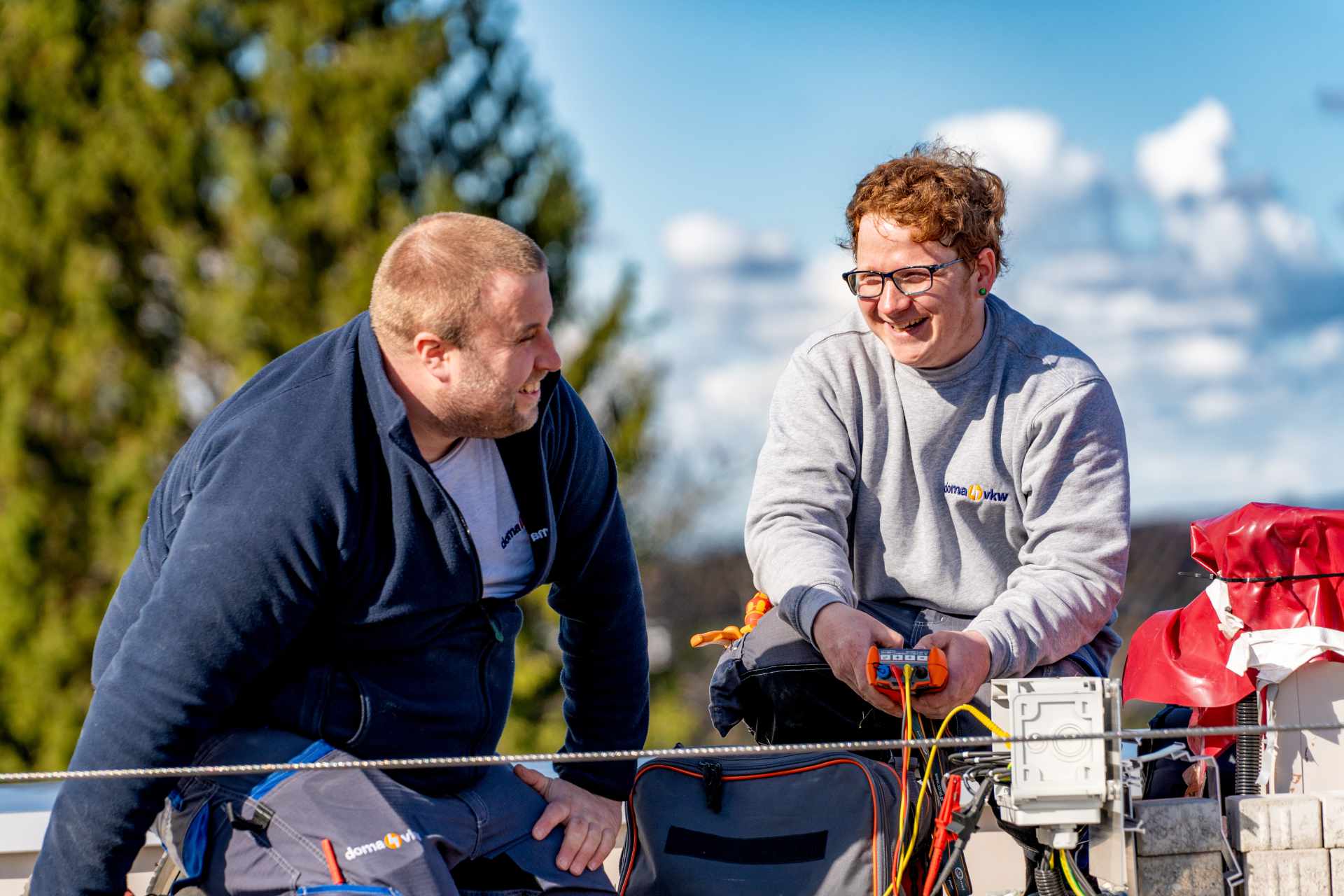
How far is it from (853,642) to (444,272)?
0.74 meters

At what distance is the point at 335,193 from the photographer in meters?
7.08

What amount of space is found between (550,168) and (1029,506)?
5505mm

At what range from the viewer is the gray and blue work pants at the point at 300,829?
1676mm

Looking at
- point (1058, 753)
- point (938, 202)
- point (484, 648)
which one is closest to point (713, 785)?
point (484, 648)

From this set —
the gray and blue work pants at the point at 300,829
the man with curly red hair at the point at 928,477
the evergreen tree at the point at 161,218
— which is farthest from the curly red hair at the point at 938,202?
the evergreen tree at the point at 161,218

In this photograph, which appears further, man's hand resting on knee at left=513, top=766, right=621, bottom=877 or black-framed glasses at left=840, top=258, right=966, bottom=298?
black-framed glasses at left=840, top=258, right=966, bottom=298

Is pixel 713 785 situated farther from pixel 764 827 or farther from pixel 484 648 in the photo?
pixel 484 648

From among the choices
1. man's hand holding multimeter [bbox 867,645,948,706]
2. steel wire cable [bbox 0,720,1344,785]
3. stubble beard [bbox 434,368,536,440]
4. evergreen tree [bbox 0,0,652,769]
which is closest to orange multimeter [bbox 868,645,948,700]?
man's hand holding multimeter [bbox 867,645,948,706]

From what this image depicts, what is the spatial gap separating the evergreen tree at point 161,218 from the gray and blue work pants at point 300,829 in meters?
5.34

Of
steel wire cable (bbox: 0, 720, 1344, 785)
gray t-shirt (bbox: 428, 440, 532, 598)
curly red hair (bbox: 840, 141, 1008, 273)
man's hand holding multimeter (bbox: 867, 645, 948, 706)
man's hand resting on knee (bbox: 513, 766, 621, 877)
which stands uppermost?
curly red hair (bbox: 840, 141, 1008, 273)

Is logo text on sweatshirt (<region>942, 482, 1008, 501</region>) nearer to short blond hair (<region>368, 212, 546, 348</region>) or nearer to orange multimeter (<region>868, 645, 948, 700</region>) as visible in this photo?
orange multimeter (<region>868, 645, 948, 700</region>)

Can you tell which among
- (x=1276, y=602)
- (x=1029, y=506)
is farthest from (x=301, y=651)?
(x=1276, y=602)

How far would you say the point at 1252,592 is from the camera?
2.01 metres

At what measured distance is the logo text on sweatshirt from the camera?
2.16m
